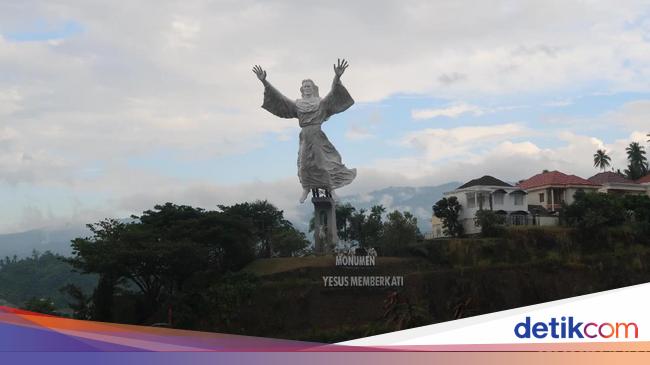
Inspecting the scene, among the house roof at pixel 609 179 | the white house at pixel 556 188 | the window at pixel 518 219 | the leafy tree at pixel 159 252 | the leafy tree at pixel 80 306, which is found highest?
the house roof at pixel 609 179

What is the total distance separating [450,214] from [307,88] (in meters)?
14.1

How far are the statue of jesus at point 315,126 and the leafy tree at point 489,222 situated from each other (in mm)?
8520

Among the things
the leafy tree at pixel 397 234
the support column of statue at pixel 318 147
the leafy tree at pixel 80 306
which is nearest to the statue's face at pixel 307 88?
the support column of statue at pixel 318 147

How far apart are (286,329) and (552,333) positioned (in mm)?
19899

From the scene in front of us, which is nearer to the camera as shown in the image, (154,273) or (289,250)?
(154,273)

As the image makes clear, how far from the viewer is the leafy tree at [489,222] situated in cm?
4344

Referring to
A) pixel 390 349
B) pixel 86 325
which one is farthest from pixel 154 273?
pixel 390 349

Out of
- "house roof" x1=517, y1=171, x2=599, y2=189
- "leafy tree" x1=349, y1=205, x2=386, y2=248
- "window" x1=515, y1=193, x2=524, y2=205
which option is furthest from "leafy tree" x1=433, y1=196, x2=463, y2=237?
"house roof" x1=517, y1=171, x2=599, y2=189

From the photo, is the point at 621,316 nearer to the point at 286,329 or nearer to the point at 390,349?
the point at 390,349

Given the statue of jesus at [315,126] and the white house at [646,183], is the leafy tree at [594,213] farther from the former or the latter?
the statue of jesus at [315,126]

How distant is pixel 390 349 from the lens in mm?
15734

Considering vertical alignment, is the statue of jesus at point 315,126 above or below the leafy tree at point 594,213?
above

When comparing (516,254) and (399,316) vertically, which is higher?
(516,254)

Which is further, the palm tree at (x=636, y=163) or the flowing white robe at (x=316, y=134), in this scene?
the palm tree at (x=636, y=163)
